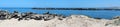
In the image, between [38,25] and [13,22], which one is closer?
[38,25]

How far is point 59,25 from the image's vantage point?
14531 millimetres

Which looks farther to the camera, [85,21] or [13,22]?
[13,22]

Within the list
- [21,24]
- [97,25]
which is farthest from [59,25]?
[21,24]

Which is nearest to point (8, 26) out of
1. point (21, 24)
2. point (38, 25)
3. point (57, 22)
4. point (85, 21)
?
point (21, 24)

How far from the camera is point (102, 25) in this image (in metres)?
14.7

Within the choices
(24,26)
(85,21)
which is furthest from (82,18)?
(24,26)

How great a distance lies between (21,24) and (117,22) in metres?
4.55

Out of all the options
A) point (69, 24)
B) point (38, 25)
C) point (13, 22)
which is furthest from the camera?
point (13, 22)

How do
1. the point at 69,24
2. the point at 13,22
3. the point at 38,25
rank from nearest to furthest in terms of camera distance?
the point at 69,24
the point at 38,25
the point at 13,22

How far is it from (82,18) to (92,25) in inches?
29.7

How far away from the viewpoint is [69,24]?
47.2ft

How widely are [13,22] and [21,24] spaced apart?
0.98m

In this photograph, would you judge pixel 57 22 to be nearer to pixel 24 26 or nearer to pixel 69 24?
pixel 69 24

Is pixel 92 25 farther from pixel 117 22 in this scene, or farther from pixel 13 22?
pixel 13 22
